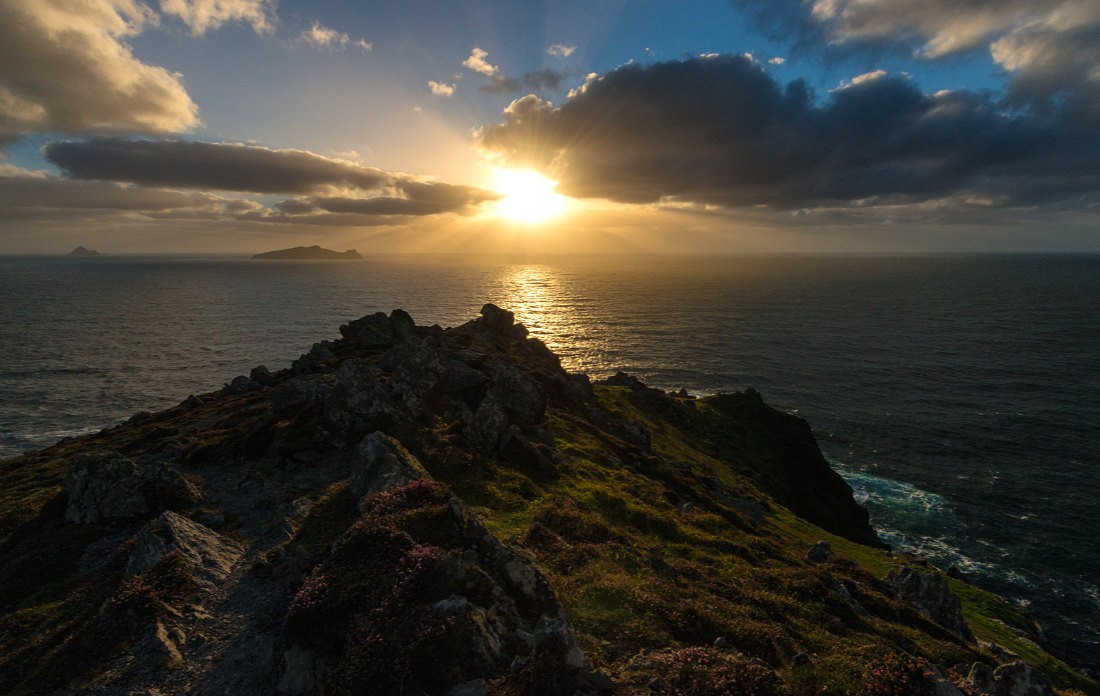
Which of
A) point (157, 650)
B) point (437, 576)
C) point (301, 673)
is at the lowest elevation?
point (157, 650)

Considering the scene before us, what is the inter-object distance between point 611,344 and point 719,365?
34.6m

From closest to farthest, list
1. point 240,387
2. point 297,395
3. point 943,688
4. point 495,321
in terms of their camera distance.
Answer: point 943,688, point 297,395, point 240,387, point 495,321

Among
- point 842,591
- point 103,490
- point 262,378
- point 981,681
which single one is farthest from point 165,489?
point 262,378

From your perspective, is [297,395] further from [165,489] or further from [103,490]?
[103,490]

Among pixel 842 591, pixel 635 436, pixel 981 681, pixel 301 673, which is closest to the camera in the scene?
pixel 301 673

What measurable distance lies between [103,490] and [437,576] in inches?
932

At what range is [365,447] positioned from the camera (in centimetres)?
2519

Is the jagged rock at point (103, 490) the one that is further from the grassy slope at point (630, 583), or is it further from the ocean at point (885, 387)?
the ocean at point (885, 387)

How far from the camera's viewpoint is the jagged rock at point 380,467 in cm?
2283

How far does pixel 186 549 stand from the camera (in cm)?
1973

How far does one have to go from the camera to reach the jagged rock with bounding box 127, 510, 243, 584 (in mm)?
18922

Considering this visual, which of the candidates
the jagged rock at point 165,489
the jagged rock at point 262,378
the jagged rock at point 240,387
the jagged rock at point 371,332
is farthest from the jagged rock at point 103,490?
the jagged rock at point 371,332

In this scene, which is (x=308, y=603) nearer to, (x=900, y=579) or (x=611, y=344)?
(x=900, y=579)

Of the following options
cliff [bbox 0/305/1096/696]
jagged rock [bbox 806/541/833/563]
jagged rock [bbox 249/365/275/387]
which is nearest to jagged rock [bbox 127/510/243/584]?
cliff [bbox 0/305/1096/696]
